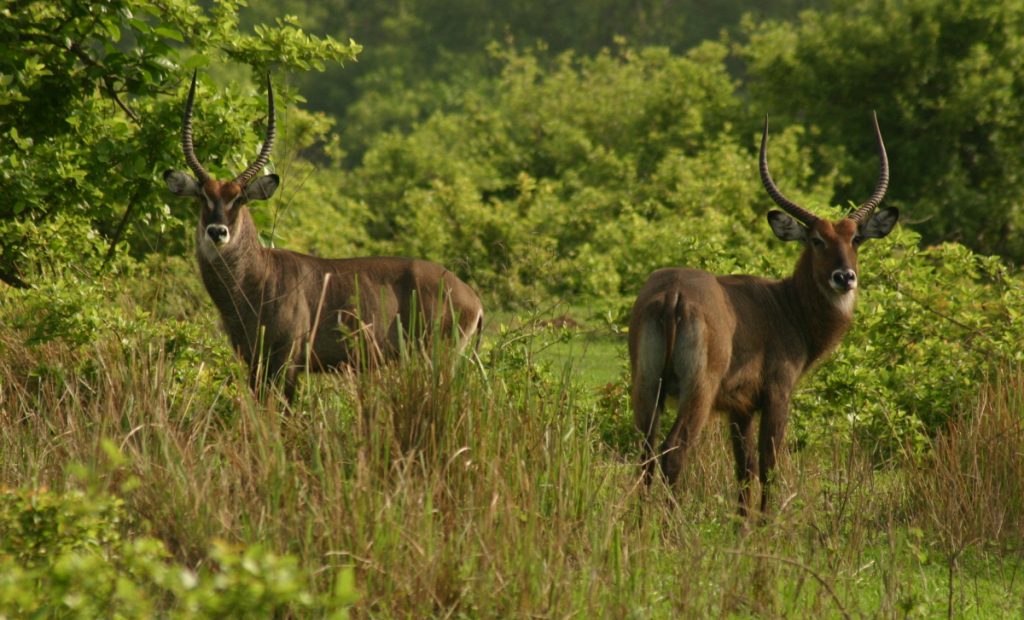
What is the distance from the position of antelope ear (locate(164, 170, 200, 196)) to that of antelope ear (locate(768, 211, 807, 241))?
338 centimetres

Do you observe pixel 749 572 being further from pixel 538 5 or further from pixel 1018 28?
pixel 538 5

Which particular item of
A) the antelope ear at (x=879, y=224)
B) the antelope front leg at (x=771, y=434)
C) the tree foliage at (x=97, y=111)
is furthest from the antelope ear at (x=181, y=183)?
the antelope ear at (x=879, y=224)

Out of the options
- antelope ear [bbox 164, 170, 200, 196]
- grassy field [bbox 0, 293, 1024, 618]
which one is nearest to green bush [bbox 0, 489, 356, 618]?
grassy field [bbox 0, 293, 1024, 618]

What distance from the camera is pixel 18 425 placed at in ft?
20.9

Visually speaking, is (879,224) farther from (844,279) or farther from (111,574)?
(111,574)

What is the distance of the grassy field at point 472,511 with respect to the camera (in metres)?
4.72

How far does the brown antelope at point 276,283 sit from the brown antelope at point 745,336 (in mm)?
1253

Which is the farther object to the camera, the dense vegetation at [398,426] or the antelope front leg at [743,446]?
the antelope front leg at [743,446]

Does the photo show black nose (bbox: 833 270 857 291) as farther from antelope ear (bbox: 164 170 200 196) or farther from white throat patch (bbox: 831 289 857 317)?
antelope ear (bbox: 164 170 200 196)

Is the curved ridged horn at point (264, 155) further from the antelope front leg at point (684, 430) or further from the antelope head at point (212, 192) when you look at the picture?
the antelope front leg at point (684, 430)

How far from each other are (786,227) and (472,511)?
3.65 m

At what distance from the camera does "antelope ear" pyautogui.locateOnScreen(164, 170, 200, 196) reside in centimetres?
791

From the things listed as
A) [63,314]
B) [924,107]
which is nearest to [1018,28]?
[924,107]

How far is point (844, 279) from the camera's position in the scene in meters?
7.44
